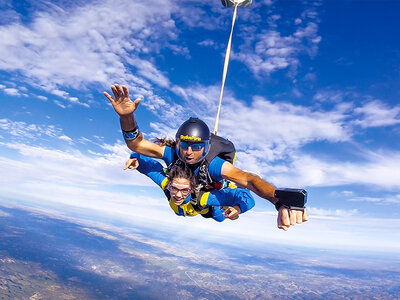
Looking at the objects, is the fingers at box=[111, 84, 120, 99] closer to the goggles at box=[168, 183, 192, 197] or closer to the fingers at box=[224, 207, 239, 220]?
the goggles at box=[168, 183, 192, 197]

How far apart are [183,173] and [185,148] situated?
64 centimetres

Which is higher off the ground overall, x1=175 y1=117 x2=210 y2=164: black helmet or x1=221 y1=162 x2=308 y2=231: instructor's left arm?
x1=175 y1=117 x2=210 y2=164: black helmet

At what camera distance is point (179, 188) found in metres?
4.18

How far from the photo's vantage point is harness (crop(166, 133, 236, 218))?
153 inches

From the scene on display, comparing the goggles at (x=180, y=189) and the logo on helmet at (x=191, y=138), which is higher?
the logo on helmet at (x=191, y=138)

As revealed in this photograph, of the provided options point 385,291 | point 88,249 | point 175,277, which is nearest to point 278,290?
point 175,277

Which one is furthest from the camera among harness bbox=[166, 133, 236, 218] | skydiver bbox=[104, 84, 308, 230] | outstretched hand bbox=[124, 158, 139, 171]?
outstretched hand bbox=[124, 158, 139, 171]

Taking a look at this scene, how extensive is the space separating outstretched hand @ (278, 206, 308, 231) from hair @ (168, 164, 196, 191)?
2283 mm

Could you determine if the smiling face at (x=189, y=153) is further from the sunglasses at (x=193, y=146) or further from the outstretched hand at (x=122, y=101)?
the outstretched hand at (x=122, y=101)

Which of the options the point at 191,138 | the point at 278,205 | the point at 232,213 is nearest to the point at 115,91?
the point at 191,138

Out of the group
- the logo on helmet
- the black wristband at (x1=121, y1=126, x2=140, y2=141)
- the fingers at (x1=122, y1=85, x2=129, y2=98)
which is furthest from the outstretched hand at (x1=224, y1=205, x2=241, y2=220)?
the fingers at (x1=122, y1=85, x2=129, y2=98)

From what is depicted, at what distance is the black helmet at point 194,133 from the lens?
360cm

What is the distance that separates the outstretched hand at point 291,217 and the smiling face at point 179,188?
236cm

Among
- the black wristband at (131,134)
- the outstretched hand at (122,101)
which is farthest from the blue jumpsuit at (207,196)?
the outstretched hand at (122,101)
